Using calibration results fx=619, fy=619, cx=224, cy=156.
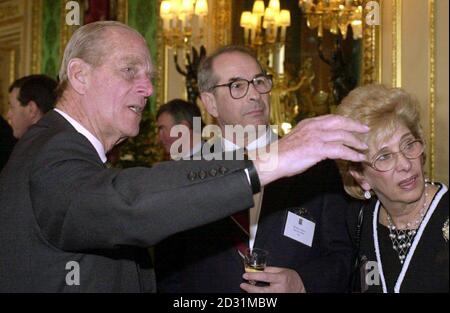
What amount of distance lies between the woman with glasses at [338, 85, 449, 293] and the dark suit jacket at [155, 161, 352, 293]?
140 mm

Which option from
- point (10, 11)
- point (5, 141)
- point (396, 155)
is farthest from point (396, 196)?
point (10, 11)

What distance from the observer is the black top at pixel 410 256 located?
71.0 inches

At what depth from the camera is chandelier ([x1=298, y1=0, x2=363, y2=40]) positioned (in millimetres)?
5137

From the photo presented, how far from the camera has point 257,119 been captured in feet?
8.82

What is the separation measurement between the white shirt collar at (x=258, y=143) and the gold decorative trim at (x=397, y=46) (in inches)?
102

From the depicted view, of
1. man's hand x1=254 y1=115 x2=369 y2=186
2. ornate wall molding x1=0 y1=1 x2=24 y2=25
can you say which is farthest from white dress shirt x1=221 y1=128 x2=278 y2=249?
ornate wall molding x1=0 y1=1 x2=24 y2=25

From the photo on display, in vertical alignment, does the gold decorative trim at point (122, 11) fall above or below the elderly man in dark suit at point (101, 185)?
above

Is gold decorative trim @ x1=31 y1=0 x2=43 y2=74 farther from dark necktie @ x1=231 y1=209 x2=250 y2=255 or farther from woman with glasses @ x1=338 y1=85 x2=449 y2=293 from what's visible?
woman with glasses @ x1=338 y1=85 x2=449 y2=293

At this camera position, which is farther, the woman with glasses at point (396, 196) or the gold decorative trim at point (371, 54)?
the gold decorative trim at point (371, 54)

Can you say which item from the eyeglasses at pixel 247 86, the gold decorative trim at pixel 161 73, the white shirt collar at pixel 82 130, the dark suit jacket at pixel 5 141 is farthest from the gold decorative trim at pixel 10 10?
the white shirt collar at pixel 82 130

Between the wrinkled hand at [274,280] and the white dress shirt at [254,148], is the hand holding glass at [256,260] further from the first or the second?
the white dress shirt at [254,148]

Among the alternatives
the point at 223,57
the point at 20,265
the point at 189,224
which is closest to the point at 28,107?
the point at 223,57
